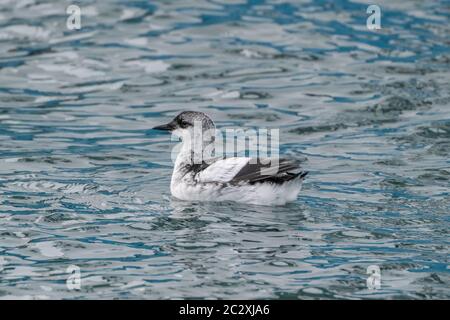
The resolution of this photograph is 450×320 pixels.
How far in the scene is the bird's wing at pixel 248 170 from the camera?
505 inches

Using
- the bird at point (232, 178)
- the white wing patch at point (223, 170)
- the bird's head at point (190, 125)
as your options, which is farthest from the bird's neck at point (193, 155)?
the white wing patch at point (223, 170)

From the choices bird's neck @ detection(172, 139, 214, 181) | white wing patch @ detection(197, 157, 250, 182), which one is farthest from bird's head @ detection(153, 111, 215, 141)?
white wing patch @ detection(197, 157, 250, 182)

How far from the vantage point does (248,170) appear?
13.0 meters

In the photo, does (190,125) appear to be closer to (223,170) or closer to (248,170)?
(223,170)

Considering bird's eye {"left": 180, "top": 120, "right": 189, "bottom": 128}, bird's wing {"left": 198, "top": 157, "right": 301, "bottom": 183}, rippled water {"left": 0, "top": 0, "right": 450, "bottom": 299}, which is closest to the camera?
rippled water {"left": 0, "top": 0, "right": 450, "bottom": 299}

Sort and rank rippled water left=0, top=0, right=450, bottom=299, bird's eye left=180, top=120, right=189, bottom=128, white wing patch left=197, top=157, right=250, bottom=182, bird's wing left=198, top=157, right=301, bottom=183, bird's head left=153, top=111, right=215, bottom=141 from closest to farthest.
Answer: rippled water left=0, top=0, right=450, bottom=299 → bird's wing left=198, top=157, right=301, bottom=183 → white wing patch left=197, top=157, right=250, bottom=182 → bird's head left=153, top=111, right=215, bottom=141 → bird's eye left=180, top=120, right=189, bottom=128

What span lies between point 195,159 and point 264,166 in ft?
4.52

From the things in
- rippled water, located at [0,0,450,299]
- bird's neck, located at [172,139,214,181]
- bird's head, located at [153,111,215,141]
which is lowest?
rippled water, located at [0,0,450,299]

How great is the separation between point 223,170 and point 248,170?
1.21ft

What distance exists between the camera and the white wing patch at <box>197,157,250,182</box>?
13.1 metres

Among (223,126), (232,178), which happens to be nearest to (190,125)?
(232,178)

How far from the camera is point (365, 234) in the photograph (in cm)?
1205

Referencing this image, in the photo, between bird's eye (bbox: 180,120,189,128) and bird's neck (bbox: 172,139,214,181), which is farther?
bird's eye (bbox: 180,120,189,128)

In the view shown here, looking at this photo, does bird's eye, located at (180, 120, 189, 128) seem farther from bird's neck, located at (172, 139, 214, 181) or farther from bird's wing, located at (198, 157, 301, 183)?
bird's wing, located at (198, 157, 301, 183)
